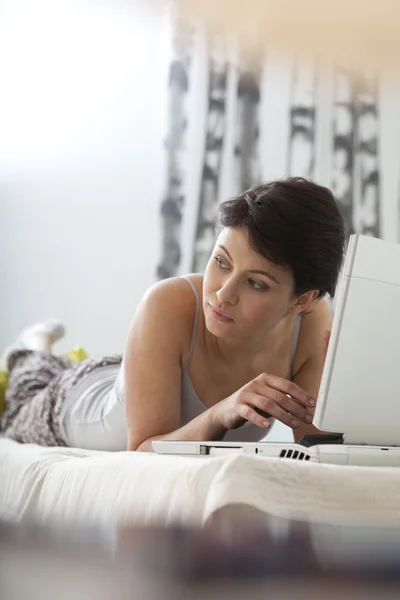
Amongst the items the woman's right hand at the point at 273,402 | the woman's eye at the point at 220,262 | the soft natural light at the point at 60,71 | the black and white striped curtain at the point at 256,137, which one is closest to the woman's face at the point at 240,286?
the woman's eye at the point at 220,262

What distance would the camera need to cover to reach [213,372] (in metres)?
1.76

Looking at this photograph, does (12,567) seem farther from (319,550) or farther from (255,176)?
(255,176)

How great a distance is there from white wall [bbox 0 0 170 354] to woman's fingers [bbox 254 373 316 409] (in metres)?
2.35

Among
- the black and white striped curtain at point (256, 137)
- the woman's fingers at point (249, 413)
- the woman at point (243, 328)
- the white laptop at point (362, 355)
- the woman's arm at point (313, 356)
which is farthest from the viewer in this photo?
the black and white striped curtain at point (256, 137)

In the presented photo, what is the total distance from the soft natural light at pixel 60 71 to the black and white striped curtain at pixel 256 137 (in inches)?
11.2

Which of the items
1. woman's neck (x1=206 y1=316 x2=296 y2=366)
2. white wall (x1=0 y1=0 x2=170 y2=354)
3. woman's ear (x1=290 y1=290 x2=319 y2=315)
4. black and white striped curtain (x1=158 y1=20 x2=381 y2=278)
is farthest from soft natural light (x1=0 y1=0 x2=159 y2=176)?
woman's ear (x1=290 y1=290 x2=319 y2=315)

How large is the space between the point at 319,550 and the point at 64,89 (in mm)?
3309

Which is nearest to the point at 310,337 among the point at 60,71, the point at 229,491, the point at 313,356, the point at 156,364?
the point at 313,356

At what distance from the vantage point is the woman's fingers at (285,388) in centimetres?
127

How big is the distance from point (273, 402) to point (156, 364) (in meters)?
0.39

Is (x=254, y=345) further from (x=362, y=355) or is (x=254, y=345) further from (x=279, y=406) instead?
(x=362, y=355)

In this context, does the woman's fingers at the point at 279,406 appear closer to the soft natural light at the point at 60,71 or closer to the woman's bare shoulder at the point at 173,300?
the woman's bare shoulder at the point at 173,300

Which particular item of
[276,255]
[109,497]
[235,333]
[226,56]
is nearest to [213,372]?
[235,333]

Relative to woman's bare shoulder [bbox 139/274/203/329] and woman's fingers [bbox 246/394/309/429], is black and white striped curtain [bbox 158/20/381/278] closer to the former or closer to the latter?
woman's bare shoulder [bbox 139/274/203/329]
